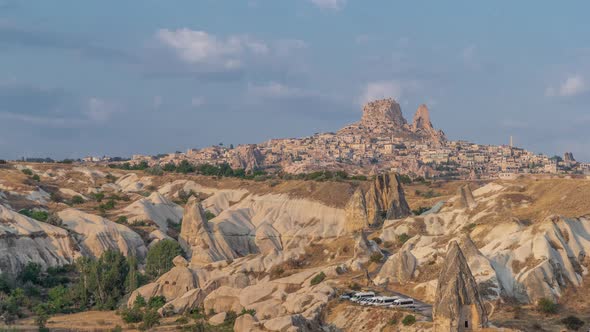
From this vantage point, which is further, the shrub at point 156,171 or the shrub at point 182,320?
the shrub at point 156,171

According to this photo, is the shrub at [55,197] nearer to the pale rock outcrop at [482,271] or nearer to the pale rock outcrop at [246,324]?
the pale rock outcrop at [246,324]

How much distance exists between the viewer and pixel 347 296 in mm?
67062

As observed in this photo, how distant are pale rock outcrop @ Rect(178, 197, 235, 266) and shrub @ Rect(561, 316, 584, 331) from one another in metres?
53.1

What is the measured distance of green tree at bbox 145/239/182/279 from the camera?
9940 centimetres

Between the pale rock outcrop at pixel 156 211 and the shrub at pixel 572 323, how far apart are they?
7638cm

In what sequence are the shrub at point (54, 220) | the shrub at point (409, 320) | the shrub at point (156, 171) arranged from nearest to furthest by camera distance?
the shrub at point (409, 320) → the shrub at point (54, 220) → the shrub at point (156, 171)

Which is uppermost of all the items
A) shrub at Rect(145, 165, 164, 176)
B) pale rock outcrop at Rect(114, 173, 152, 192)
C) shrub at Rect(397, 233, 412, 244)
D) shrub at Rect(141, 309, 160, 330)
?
shrub at Rect(145, 165, 164, 176)

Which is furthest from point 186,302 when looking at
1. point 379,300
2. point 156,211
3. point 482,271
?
point 156,211

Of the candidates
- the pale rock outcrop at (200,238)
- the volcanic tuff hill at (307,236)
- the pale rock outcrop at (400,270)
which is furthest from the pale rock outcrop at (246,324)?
the pale rock outcrop at (200,238)

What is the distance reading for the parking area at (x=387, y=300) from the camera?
2402 inches

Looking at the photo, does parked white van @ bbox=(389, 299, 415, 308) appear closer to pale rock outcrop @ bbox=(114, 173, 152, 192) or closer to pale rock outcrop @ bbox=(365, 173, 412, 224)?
pale rock outcrop @ bbox=(365, 173, 412, 224)

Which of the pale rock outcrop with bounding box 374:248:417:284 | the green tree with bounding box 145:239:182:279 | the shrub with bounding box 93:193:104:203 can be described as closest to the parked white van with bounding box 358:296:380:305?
the pale rock outcrop with bounding box 374:248:417:284

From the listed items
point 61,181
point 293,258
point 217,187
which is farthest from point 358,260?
point 61,181

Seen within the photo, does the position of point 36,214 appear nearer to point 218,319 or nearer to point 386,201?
point 386,201
